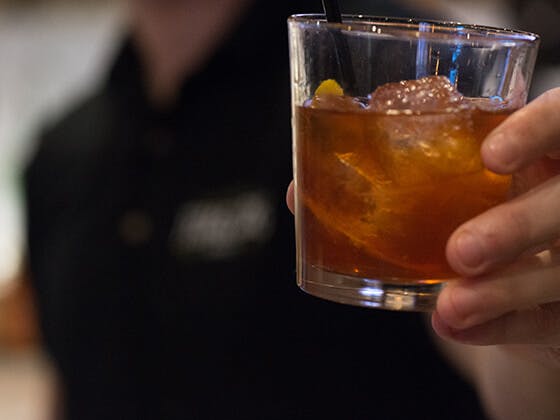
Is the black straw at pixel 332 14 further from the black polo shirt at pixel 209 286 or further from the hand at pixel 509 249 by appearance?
the black polo shirt at pixel 209 286

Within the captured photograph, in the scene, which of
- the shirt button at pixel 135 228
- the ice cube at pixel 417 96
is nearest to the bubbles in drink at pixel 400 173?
the ice cube at pixel 417 96

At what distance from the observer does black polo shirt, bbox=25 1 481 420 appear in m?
2.05

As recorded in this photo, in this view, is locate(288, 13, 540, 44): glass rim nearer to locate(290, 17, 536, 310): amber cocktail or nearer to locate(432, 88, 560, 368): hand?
locate(290, 17, 536, 310): amber cocktail

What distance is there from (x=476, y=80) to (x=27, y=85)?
16.4ft

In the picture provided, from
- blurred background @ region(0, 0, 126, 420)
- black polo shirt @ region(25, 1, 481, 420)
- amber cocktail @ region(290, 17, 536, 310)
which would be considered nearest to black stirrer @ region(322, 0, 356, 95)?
amber cocktail @ region(290, 17, 536, 310)

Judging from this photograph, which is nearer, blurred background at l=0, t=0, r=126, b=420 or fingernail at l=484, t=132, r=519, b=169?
fingernail at l=484, t=132, r=519, b=169

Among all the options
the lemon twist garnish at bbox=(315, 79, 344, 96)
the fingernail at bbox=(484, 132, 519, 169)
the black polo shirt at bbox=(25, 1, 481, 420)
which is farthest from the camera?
the black polo shirt at bbox=(25, 1, 481, 420)

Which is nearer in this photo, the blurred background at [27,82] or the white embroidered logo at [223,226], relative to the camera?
the white embroidered logo at [223,226]

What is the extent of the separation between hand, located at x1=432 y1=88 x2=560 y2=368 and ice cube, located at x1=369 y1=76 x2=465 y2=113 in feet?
0.24

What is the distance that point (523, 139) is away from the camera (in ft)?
2.77

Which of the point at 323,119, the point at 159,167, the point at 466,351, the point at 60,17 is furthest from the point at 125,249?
the point at 60,17

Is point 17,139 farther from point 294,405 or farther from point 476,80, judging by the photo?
point 476,80

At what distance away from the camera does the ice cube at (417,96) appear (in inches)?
35.1

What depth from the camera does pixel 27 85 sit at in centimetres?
550
